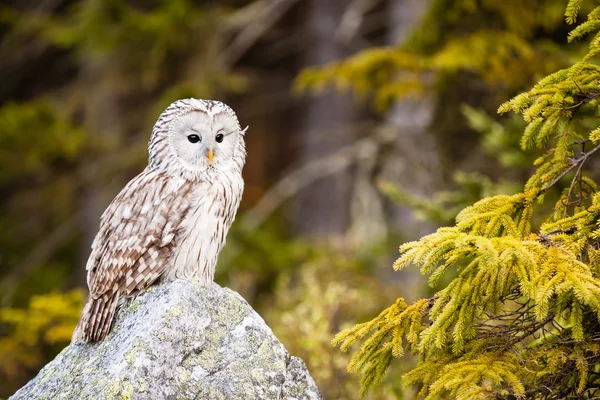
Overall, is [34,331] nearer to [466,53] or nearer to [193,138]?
[193,138]

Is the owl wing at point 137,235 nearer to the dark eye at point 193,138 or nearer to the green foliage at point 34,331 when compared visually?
the dark eye at point 193,138

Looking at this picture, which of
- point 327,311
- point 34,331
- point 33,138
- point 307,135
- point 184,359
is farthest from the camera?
point 307,135

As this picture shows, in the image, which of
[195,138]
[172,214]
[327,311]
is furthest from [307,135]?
[172,214]

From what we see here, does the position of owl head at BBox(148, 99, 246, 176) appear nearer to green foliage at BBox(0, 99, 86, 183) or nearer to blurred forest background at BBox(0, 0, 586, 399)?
blurred forest background at BBox(0, 0, 586, 399)

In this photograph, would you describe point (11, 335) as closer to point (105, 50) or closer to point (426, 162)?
point (105, 50)

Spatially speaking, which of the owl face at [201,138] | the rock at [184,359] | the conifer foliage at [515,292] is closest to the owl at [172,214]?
the owl face at [201,138]

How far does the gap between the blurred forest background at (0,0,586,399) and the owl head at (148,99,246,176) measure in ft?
6.84

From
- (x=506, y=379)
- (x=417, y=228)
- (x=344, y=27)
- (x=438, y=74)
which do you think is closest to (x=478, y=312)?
(x=506, y=379)

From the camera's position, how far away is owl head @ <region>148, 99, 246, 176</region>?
4.12m

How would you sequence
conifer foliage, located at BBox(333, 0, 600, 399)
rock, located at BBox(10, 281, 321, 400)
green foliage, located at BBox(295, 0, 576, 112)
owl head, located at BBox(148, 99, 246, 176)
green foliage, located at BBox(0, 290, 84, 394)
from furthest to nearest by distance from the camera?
green foliage, located at BBox(0, 290, 84, 394), green foliage, located at BBox(295, 0, 576, 112), owl head, located at BBox(148, 99, 246, 176), rock, located at BBox(10, 281, 321, 400), conifer foliage, located at BBox(333, 0, 600, 399)

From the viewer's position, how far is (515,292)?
323 centimetres

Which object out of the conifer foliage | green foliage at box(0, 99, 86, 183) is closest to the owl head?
the conifer foliage

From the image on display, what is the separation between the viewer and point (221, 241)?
4273 mm

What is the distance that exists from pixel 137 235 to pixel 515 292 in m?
2.10
